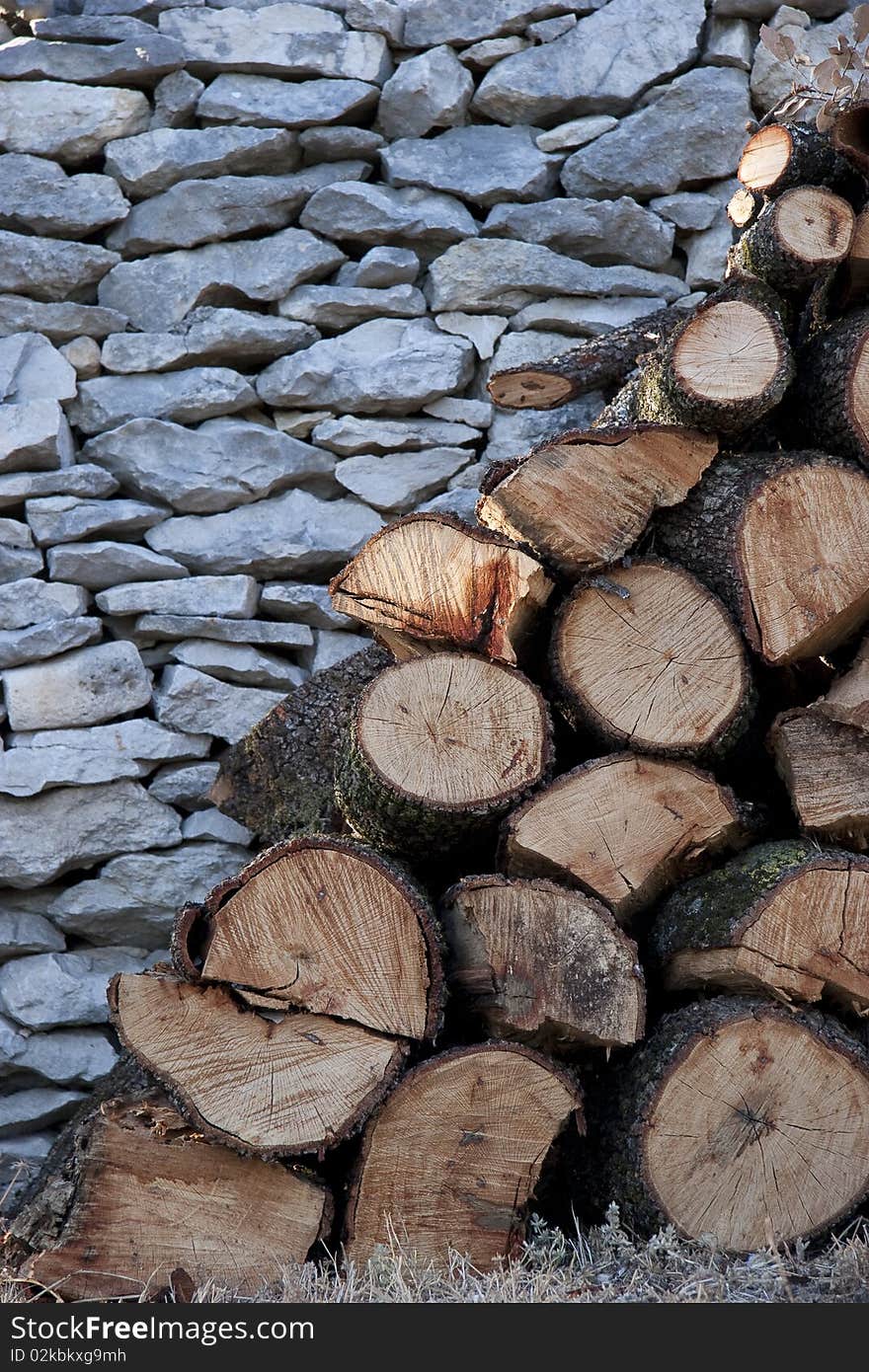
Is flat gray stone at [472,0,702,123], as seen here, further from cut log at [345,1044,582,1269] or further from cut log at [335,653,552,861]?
cut log at [345,1044,582,1269]

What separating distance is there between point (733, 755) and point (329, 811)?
32.1 inches

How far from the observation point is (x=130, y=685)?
3.57m

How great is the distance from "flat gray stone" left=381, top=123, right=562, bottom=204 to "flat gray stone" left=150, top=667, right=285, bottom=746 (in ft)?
5.51

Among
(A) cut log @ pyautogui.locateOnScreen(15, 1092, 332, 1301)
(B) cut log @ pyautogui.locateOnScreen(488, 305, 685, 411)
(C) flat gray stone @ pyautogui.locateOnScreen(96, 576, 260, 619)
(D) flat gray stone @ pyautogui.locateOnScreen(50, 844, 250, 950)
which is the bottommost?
(D) flat gray stone @ pyautogui.locateOnScreen(50, 844, 250, 950)

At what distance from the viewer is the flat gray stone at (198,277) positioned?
3.82 m

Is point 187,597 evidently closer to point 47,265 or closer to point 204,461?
point 204,461

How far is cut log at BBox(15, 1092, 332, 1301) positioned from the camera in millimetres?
1993

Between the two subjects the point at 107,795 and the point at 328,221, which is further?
the point at 328,221

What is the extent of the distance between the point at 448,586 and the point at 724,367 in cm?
65

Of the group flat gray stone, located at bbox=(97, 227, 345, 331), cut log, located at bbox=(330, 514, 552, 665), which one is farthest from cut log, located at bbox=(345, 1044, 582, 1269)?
flat gray stone, located at bbox=(97, 227, 345, 331)

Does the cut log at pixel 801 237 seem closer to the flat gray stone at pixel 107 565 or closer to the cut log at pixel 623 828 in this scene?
the cut log at pixel 623 828

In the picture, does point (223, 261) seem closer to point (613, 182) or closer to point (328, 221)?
point (328, 221)

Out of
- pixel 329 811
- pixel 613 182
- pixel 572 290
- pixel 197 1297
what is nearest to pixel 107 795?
pixel 329 811

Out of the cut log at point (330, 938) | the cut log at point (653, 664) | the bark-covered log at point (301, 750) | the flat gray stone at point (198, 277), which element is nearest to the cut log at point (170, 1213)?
the cut log at point (330, 938)
